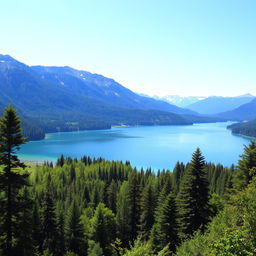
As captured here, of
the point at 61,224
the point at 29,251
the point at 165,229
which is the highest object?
the point at 29,251

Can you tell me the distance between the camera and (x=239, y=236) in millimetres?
13328

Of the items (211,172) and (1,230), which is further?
(211,172)

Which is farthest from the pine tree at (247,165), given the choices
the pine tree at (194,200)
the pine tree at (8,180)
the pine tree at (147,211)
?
the pine tree at (8,180)

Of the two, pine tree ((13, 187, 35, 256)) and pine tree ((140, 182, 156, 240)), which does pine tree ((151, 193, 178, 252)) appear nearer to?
pine tree ((140, 182, 156, 240))

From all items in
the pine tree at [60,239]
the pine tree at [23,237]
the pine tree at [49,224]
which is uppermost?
the pine tree at [23,237]

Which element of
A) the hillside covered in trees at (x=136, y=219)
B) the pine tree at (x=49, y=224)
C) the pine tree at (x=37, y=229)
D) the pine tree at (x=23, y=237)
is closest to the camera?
the hillside covered in trees at (x=136, y=219)

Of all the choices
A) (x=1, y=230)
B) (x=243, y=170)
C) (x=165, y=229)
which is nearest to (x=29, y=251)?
(x=1, y=230)

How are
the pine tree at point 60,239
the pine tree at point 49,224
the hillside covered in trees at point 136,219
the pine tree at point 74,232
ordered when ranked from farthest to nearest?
the pine tree at point 60,239 → the pine tree at point 74,232 → the pine tree at point 49,224 → the hillside covered in trees at point 136,219

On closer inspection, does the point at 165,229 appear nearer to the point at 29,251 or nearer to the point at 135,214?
the point at 135,214

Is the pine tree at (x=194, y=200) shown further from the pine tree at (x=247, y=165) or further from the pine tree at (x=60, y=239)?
the pine tree at (x=60, y=239)

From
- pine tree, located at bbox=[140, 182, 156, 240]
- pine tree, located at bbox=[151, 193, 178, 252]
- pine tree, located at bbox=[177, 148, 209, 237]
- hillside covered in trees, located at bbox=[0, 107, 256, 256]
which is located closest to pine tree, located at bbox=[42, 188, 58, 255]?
hillside covered in trees, located at bbox=[0, 107, 256, 256]

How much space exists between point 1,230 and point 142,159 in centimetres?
15216

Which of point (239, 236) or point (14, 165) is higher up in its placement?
point (14, 165)

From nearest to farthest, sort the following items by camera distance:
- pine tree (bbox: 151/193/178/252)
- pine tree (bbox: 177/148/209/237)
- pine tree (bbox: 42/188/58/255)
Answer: pine tree (bbox: 177/148/209/237) → pine tree (bbox: 151/193/178/252) → pine tree (bbox: 42/188/58/255)
